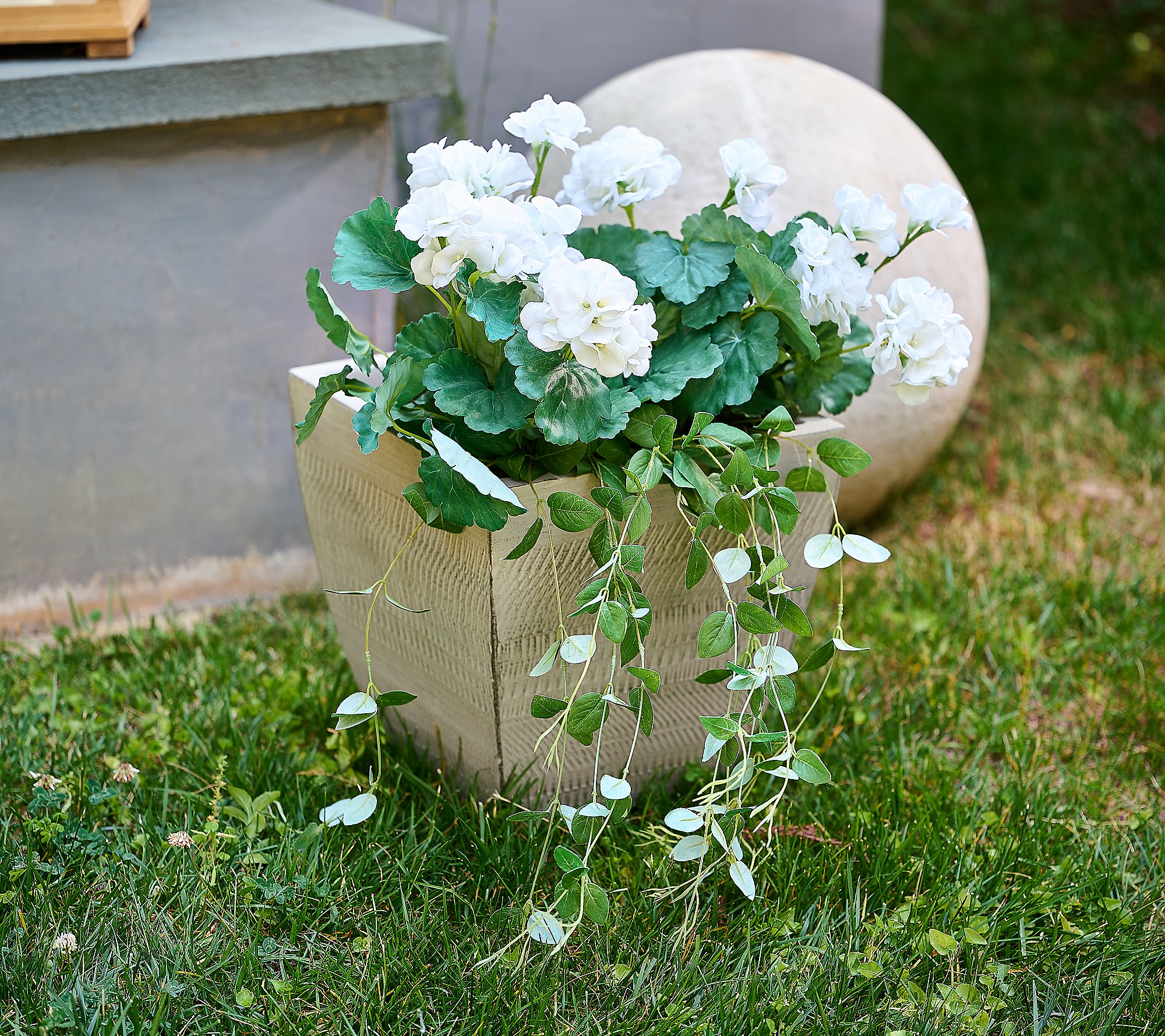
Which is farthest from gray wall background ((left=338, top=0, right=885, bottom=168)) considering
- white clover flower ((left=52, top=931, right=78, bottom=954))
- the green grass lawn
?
white clover flower ((left=52, top=931, right=78, bottom=954))

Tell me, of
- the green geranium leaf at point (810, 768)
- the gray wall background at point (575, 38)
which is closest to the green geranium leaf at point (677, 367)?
the green geranium leaf at point (810, 768)

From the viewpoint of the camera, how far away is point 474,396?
1.49 m

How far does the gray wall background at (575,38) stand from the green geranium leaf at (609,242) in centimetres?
178

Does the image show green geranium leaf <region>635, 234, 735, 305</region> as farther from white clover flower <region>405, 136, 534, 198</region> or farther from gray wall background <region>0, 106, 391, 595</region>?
gray wall background <region>0, 106, 391, 595</region>

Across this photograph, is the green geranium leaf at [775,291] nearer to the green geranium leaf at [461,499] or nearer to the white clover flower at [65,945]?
the green geranium leaf at [461,499]

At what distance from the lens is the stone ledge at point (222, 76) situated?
215cm

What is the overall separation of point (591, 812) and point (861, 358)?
0.79 meters

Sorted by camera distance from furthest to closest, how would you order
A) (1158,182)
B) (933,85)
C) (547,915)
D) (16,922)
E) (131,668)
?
1. (933,85)
2. (1158,182)
3. (131,668)
4. (16,922)
5. (547,915)

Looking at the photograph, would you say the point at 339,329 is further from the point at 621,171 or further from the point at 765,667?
the point at 765,667

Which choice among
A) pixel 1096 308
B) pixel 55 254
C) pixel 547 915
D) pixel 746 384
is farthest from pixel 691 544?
pixel 1096 308

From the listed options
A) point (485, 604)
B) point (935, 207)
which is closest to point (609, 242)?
point (935, 207)

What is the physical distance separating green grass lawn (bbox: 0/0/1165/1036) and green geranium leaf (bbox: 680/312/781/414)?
0.64 metres

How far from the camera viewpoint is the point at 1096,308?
3902mm

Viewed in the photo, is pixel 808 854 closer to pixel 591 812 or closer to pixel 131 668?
pixel 591 812
